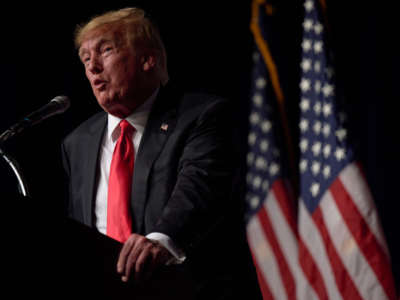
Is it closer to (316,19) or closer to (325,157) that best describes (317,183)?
(325,157)

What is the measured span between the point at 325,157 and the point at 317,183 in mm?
129

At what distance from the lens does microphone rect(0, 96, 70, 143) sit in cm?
139

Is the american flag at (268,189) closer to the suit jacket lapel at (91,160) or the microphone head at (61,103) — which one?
the suit jacket lapel at (91,160)

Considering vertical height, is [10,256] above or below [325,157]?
above

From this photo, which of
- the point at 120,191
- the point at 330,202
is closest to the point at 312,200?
the point at 330,202

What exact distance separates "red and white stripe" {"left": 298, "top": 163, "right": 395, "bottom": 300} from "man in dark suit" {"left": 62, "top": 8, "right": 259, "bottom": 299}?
102 cm

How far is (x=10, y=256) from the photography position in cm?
98

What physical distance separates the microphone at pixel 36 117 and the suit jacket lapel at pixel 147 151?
0.25m

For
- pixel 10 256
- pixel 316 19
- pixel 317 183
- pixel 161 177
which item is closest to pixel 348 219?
pixel 317 183

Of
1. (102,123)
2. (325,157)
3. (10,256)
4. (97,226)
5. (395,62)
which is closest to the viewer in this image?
(10,256)

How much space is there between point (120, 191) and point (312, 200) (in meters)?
1.28

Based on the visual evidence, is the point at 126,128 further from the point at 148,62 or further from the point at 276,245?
the point at 276,245

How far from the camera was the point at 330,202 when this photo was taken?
99.5 inches

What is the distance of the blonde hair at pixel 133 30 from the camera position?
1.82 metres
